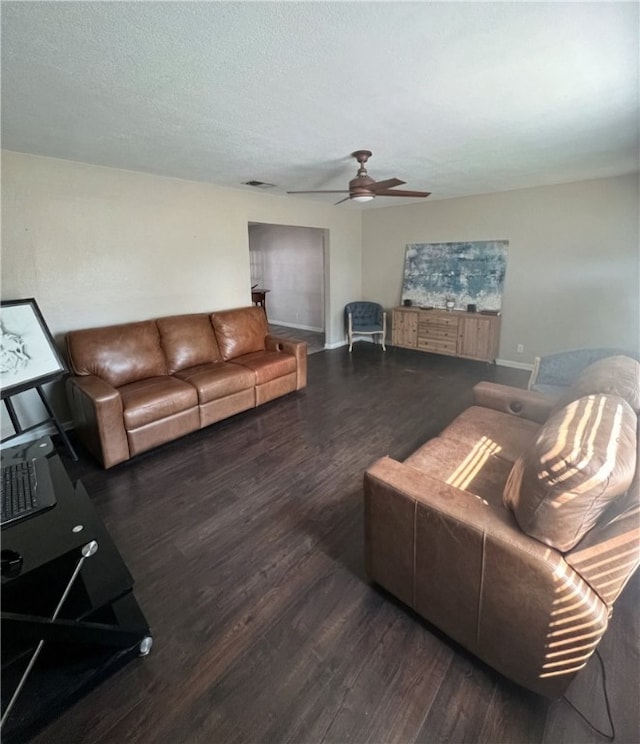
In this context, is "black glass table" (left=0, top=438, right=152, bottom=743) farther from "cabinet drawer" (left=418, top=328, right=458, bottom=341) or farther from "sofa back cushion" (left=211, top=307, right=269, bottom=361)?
"cabinet drawer" (left=418, top=328, right=458, bottom=341)

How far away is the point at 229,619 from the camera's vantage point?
161 centimetres

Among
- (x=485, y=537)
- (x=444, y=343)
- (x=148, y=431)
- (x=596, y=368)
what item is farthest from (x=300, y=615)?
(x=444, y=343)

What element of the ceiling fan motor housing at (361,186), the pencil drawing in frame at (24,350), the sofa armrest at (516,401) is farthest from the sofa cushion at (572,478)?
the pencil drawing in frame at (24,350)

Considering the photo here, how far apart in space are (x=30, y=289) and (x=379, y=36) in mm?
3196

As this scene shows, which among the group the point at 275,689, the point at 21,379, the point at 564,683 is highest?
the point at 21,379

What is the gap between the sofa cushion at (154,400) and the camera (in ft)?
9.14

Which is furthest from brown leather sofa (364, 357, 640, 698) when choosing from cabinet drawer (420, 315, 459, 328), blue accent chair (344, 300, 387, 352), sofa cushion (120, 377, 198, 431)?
blue accent chair (344, 300, 387, 352)

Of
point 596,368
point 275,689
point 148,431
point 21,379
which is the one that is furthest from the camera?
point 148,431

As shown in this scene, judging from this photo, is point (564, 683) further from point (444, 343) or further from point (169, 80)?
point (444, 343)

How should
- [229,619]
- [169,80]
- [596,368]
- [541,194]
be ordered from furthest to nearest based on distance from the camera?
[541,194] → [596,368] → [169,80] → [229,619]

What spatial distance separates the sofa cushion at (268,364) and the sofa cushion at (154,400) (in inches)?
28.4

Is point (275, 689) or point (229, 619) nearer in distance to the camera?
point (275, 689)

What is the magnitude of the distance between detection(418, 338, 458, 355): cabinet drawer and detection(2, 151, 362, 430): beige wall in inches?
111

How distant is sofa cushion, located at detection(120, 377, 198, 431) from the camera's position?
2785mm
